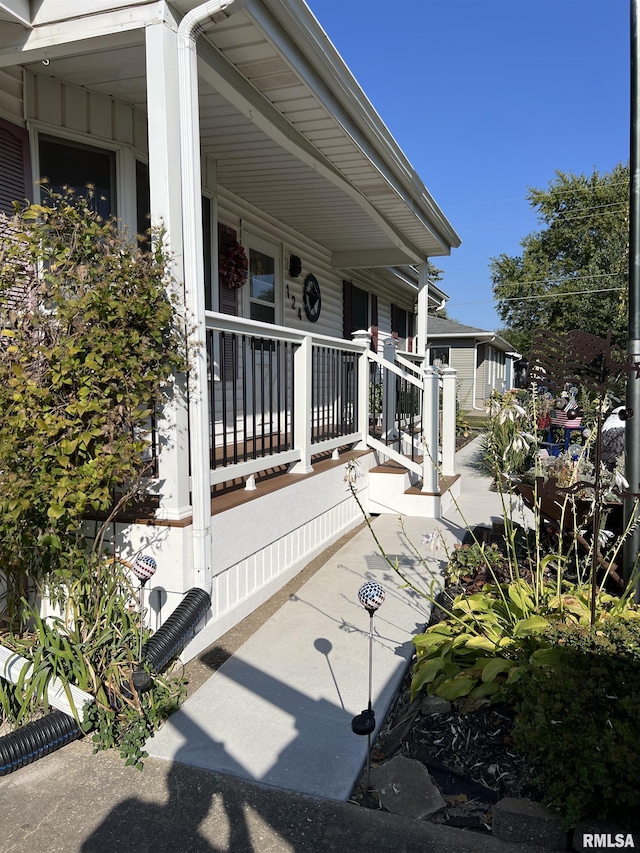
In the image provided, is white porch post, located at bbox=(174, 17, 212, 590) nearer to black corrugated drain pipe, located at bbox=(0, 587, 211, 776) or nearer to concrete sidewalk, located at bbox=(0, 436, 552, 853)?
black corrugated drain pipe, located at bbox=(0, 587, 211, 776)

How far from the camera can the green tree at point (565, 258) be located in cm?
2983

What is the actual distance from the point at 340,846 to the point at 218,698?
45.4 inches

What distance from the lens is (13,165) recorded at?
429 centimetres

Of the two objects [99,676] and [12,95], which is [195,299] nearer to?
[99,676]

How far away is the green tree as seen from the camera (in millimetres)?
29827

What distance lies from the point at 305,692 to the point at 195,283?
2.28 m

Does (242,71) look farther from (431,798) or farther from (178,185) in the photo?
(431,798)

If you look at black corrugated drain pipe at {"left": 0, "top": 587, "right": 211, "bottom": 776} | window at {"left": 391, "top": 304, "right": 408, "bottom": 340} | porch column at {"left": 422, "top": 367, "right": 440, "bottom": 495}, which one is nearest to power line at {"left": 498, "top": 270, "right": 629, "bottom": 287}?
window at {"left": 391, "top": 304, "right": 408, "bottom": 340}

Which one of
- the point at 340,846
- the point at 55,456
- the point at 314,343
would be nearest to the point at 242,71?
the point at 314,343

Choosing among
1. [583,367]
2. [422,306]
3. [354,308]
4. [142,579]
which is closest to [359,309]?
[354,308]

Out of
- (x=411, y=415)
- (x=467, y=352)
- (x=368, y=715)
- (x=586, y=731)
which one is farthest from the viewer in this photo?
(x=467, y=352)

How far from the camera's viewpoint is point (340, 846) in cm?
209

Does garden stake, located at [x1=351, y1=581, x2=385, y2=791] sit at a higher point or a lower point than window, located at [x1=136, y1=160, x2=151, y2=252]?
lower

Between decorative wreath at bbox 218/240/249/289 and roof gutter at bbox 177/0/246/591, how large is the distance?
10.2 feet
